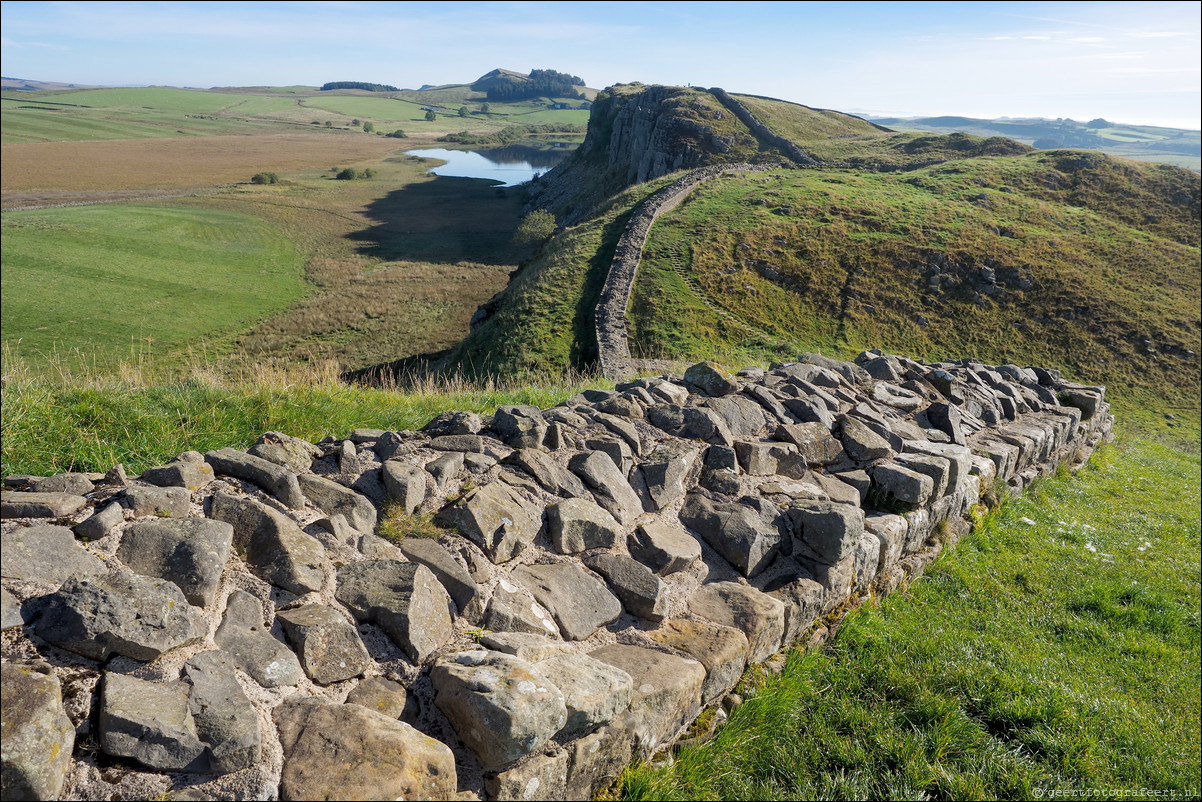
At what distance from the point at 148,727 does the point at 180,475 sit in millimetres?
1493

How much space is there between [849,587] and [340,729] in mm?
3934

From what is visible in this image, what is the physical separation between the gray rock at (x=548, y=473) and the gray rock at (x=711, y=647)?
114 cm

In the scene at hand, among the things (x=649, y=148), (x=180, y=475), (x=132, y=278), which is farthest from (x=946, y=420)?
(x=649, y=148)

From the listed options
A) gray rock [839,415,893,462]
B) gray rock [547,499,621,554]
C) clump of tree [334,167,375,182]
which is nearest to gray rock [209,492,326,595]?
gray rock [547,499,621,554]

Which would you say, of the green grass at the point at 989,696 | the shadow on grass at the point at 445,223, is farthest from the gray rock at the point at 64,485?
the shadow on grass at the point at 445,223

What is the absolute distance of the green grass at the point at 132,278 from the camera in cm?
3036

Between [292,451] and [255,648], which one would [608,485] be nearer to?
[292,451]

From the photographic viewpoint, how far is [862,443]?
6.32 meters

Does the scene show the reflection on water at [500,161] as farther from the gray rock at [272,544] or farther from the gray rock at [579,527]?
the gray rock at [272,544]

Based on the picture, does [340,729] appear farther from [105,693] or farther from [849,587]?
[849,587]

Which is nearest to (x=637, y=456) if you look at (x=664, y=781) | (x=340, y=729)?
(x=664, y=781)

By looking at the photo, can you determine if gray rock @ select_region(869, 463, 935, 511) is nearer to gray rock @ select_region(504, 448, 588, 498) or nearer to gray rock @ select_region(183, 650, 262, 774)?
gray rock @ select_region(504, 448, 588, 498)

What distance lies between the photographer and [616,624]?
4.02 meters

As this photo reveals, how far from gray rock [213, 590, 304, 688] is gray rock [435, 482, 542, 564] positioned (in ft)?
4.06
